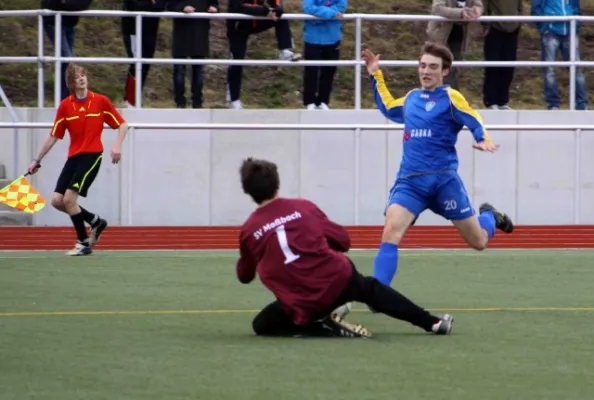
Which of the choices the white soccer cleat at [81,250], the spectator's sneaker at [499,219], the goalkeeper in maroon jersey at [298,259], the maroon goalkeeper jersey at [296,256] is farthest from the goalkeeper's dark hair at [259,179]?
the white soccer cleat at [81,250]

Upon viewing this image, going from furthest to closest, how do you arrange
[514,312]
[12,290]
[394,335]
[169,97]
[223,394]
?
[169,97], [12,290], [514,312], [394,335], [223,394]

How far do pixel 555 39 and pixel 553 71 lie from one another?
0.44m

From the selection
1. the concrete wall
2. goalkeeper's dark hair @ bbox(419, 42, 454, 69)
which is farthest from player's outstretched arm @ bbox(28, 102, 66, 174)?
goalkeeper's dark hair @ bbox(419, 42, 454, 69)

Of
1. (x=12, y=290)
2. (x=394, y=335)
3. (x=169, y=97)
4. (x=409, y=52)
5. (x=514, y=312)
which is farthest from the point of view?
(x=409, y=52)

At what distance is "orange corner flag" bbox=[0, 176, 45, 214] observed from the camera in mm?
16203

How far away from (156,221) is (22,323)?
28.9 ft

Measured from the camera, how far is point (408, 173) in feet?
33.9

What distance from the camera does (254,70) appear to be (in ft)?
80.4

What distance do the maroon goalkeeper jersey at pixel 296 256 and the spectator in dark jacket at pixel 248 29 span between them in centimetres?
1025

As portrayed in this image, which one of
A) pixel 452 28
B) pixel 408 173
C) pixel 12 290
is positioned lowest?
pixel 12 290

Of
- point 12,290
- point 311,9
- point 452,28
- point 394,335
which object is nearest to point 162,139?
point 311,9

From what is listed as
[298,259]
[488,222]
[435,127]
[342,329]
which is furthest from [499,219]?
[298,259]

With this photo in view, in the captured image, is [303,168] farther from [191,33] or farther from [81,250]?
[81,250]

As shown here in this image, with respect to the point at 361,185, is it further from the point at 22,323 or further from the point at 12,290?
the point at 22,323
